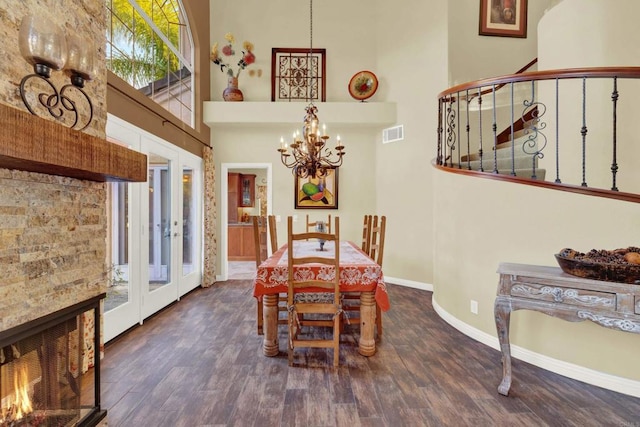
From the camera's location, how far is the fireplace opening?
1.31m

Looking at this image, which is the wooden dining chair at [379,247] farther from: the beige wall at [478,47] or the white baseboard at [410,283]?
the beige wall at [478,47]

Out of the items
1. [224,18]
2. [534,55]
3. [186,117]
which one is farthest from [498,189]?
[224,18]

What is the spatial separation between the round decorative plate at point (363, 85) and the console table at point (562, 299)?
4283mm

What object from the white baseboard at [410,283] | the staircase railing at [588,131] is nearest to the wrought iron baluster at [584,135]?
the staircase railing at [588,131]

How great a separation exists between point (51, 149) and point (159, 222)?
3.19m

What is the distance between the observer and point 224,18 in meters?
5.82

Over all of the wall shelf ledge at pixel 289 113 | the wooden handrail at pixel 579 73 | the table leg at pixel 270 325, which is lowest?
the table leg at pixel 270 325

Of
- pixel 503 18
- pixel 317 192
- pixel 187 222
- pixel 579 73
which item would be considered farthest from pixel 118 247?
pixel 503 18

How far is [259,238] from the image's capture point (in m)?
3.40

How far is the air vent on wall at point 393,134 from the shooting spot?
545 cm

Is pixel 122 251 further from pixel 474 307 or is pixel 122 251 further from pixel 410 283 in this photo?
pixel 410 283

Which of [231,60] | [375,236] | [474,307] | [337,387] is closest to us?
[337,387]

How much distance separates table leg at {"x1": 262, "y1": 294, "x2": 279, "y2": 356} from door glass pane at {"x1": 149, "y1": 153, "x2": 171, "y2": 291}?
186 centimetres

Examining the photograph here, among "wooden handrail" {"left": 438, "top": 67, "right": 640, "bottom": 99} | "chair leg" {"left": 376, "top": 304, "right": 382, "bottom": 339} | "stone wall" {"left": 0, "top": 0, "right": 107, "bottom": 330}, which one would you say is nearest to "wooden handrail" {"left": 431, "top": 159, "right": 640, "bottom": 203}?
"wooden handrail" {"left": 438, "top": 67, "right": 640, "bottom": 99}
